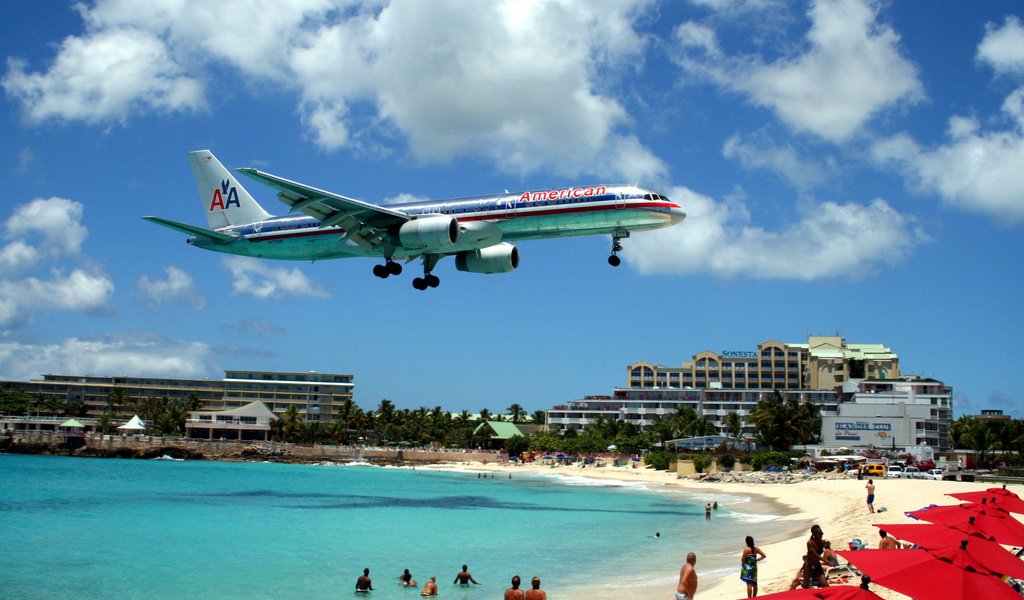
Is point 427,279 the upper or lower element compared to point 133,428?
upper

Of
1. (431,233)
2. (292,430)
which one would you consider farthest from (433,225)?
(292,430)

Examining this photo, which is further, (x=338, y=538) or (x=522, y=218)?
(x=338, y=538)

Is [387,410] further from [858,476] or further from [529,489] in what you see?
[858,476]

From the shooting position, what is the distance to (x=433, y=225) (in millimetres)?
32844

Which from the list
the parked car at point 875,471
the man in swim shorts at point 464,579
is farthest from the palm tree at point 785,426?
the man in swim shorts at point 464,579

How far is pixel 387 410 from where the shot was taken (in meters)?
150

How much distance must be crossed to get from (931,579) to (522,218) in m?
24.8

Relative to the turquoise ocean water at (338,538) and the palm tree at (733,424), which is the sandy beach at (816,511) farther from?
the palm tree at (733,424)

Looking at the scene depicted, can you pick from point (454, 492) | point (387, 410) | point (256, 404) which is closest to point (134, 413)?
point (256, 404)

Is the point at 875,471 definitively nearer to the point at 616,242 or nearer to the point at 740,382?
the point at 616,242

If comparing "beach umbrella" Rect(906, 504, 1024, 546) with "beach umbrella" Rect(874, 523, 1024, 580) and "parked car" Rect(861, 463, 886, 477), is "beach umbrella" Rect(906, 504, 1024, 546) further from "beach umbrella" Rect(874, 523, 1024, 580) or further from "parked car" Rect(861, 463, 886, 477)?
"parked car" Rect(861, 463, 886, 477)

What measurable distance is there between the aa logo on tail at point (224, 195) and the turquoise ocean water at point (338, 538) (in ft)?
54.7

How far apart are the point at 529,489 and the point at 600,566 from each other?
4964 centimetres

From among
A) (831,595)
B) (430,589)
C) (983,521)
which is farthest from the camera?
(430,589)
